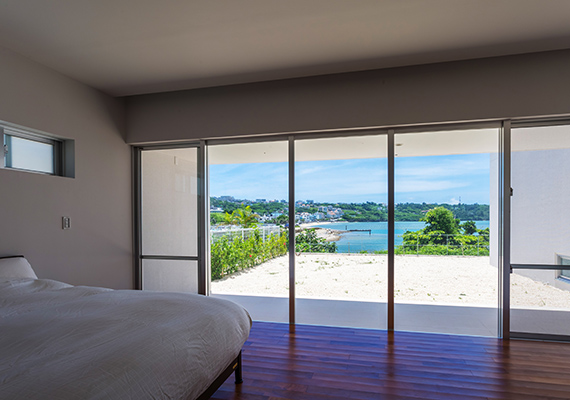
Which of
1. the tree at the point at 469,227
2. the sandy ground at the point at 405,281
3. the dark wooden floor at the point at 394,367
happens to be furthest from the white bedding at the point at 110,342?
the tree at the point at 469,227

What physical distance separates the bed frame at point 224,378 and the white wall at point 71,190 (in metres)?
2.06

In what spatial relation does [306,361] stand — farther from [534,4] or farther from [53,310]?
[534,4]

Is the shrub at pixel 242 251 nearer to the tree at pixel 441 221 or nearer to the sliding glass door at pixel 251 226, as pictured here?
the sliding glass door at pixel 251 226

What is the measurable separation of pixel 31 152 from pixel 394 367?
3.78 meters

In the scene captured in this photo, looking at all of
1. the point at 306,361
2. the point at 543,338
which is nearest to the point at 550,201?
the point at 543,338

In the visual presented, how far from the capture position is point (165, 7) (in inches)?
90.2

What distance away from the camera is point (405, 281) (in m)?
3.52

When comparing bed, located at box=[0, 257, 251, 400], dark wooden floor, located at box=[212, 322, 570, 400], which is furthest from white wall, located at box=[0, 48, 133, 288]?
dark wooden floor, located at box=[212, 322, 570, 400]

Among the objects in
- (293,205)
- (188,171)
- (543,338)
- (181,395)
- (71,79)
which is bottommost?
(543,338)

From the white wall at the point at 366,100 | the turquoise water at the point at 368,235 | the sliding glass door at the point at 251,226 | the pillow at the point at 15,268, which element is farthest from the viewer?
the sliding glass door at the point at 251,226

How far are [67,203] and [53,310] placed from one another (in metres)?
1.72

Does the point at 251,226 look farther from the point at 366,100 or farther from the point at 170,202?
the point at 366,100

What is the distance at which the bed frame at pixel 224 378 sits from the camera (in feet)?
6.26

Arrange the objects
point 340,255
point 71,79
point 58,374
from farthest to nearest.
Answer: point 340,255 < point 71,79 < point 58,374
